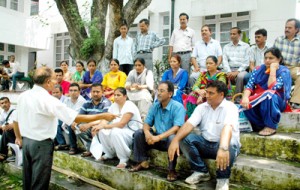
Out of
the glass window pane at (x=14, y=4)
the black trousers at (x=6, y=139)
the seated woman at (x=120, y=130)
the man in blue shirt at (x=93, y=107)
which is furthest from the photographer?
the glass window pane at (x=14, y=4)

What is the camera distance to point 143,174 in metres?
4.24

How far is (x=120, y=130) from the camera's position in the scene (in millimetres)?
4832

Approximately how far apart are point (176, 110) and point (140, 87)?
216 cm

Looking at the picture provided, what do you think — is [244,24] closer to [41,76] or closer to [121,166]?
[121,166]

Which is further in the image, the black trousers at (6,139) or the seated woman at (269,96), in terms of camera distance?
the black trousers at (6,139)

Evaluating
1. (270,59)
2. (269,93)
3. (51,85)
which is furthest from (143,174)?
(270,59)

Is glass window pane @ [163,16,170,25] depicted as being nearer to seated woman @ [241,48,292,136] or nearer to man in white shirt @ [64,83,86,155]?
man in white shirt @ [64,83,86,155]

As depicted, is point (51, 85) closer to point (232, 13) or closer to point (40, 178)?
point (40, 178)

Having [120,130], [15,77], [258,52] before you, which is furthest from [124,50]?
[15,77]

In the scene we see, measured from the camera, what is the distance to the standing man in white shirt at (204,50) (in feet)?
22.2

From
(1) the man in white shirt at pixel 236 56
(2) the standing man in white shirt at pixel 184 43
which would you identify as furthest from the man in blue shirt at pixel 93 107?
(1) the man in white shirt at pixel 236 56

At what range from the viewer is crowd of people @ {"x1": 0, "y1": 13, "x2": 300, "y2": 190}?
12.3 feet

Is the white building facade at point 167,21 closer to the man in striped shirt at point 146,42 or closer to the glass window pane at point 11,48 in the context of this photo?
the glass window pane at point 11,48

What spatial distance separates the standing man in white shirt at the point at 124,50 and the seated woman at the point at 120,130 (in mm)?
2881
